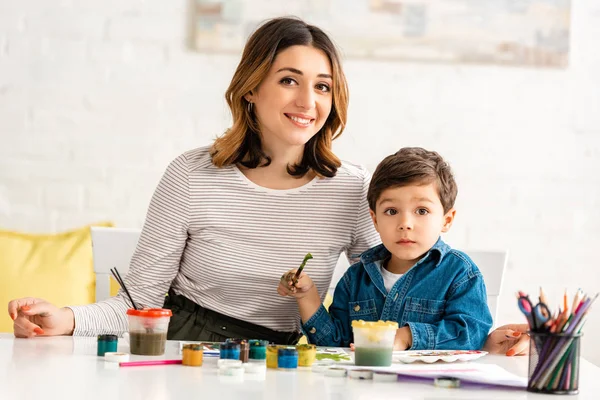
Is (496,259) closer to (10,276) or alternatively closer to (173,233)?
(173,233)

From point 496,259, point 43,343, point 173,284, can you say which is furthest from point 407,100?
point 43,343

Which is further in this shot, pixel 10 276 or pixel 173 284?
pixel 10 276

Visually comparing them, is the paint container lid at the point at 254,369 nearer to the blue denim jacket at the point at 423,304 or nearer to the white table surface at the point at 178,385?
the white table surface at the point at 178,385

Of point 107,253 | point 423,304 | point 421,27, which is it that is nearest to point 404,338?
point 423,304

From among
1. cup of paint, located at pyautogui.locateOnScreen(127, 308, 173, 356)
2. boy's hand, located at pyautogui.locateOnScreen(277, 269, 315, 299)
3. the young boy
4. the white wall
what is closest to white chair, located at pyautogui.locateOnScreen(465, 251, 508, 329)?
the young boy

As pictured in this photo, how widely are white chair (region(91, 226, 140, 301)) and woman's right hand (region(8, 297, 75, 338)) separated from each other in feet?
1.13

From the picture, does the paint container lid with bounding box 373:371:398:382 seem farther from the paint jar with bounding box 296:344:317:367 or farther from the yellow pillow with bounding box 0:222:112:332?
the yellow pillow with bounding box 0:222:112:332

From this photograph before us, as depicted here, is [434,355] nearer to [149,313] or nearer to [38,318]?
[149,313]

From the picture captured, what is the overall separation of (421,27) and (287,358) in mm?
1846

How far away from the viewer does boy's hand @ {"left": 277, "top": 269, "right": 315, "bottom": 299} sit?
1.70 metres

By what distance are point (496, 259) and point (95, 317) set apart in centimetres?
89

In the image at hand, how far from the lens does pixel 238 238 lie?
75.5 inches

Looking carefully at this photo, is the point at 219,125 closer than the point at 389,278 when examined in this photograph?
No

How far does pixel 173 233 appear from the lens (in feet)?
6.28
